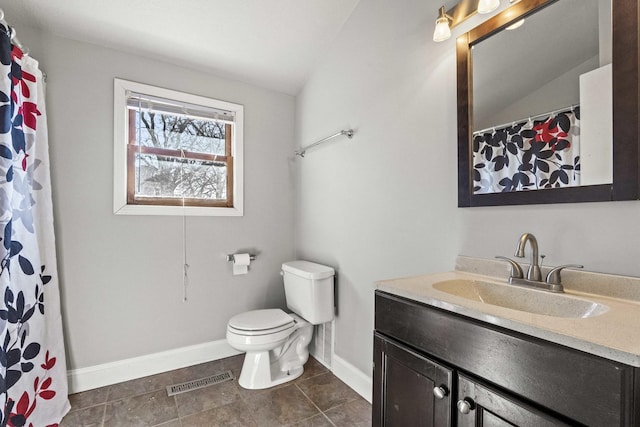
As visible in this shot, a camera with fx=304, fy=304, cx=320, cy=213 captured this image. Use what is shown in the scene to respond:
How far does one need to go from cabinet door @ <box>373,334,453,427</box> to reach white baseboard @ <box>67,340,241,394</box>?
162 centimetres

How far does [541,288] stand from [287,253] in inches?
77.7

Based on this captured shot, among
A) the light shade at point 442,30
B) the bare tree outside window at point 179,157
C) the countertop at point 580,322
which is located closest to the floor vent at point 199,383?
the bare tree outside window at point 179,157

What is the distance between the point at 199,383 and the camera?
6.68 ft

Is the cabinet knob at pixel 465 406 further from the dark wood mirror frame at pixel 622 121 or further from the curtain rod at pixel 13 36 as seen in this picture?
the curtain rod at pixel 13 36

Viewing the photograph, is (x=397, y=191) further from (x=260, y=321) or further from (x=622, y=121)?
(x=260, y=321)

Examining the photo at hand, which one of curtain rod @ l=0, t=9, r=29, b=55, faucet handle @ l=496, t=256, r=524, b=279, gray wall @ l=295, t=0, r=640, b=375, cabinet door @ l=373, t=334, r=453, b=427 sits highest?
curtain rod @ l=0, t=9, r=29, b=55

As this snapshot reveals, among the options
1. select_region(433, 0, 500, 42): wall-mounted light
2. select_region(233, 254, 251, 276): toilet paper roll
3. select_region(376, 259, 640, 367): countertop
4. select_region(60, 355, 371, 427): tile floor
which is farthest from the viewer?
select_region(233, 254, 251, 276): toilet paper roll

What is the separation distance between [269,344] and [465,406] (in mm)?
1374

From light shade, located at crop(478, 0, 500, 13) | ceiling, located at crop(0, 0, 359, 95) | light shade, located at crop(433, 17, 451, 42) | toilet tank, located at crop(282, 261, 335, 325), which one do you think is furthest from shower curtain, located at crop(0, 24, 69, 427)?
light shade, located at crop(478, 0, 500, 13)

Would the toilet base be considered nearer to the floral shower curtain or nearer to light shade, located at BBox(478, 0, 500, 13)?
the floral shower curtain

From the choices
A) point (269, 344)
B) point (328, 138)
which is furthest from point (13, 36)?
point (269, 344)

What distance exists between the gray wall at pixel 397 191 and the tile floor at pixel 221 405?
10.6 inches

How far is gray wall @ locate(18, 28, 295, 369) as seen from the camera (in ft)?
6.26

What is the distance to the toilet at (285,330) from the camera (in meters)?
1.94
